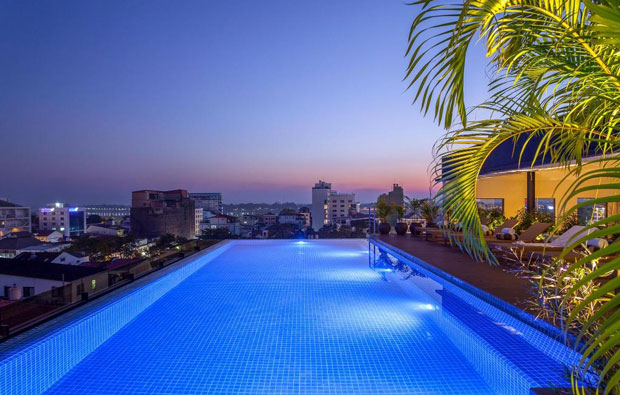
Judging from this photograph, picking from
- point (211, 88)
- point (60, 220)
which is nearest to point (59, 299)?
point (211, 88)

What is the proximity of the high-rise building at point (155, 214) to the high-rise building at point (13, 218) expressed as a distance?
36.8 ft

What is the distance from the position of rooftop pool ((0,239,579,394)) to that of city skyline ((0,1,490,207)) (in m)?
2.68

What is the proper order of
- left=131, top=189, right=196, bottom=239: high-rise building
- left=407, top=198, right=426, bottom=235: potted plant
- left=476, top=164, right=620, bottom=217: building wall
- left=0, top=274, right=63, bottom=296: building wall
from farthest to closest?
1. left=131, top=189, right=196, bottom=239: high-rise building
2. left=476, top=164, right=620, bottom=217: building wall
3. left=0, top=274, right=63, bottom=296: building wall
4. left=407, top=198, right=426, bottom=235: potted plant

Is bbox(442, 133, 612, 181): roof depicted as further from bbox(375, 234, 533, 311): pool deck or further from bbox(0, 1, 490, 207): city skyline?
bbox(375, 234, 533, 311): pool deck

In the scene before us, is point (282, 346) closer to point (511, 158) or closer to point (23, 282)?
point (511, 158)

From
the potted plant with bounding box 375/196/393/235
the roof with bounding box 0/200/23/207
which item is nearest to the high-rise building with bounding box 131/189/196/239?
the roof with bounding box 0/200/23/207

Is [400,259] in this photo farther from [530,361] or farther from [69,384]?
[69,384]

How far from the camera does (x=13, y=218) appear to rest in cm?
3675

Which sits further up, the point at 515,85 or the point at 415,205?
the point at 515,85

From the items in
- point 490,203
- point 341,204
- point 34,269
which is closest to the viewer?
point 34,269

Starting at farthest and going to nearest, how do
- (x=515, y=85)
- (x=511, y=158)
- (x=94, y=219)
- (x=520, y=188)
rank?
1. (x=94, y=219)
2. (x=520, y=188)
3. (x=511, y=158)
4. (x=515, y=85)

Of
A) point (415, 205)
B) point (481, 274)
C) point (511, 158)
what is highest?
point (511, 158)

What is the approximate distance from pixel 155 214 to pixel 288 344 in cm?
3415

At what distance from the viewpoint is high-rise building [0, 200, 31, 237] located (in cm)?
3528
